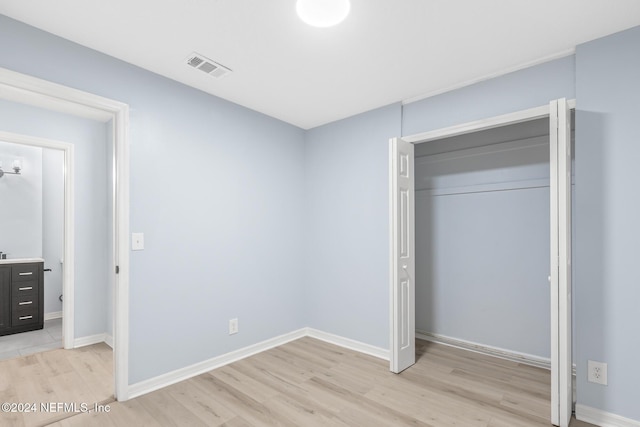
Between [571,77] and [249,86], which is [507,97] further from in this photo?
[249,86]

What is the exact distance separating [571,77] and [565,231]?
1130 millimetres

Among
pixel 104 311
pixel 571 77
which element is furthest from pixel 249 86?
pixel 104 311

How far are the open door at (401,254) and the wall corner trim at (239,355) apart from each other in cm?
33

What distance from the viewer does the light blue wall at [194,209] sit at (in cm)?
233

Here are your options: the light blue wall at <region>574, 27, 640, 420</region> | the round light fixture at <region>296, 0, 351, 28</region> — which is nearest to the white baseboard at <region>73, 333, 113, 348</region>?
the round light fixture at <region>296, 0, 351, 28</region>

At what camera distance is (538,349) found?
295cm

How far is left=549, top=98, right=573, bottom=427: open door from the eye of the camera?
1.96 metres

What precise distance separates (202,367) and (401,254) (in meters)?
2.03

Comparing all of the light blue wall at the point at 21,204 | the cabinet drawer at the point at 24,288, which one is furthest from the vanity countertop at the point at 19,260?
the light blue wall at the point at 21,204

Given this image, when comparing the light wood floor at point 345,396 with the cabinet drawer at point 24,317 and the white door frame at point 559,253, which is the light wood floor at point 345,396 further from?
the cabinet drawer at point 24,317

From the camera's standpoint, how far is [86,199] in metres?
3.63

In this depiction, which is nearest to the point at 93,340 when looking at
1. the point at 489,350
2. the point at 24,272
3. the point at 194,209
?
the point at 24,272

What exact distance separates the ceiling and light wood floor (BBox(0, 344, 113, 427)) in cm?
251

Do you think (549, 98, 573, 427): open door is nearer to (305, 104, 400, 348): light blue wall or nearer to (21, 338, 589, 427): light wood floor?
(21, 338, 589, 427): light wood floor
